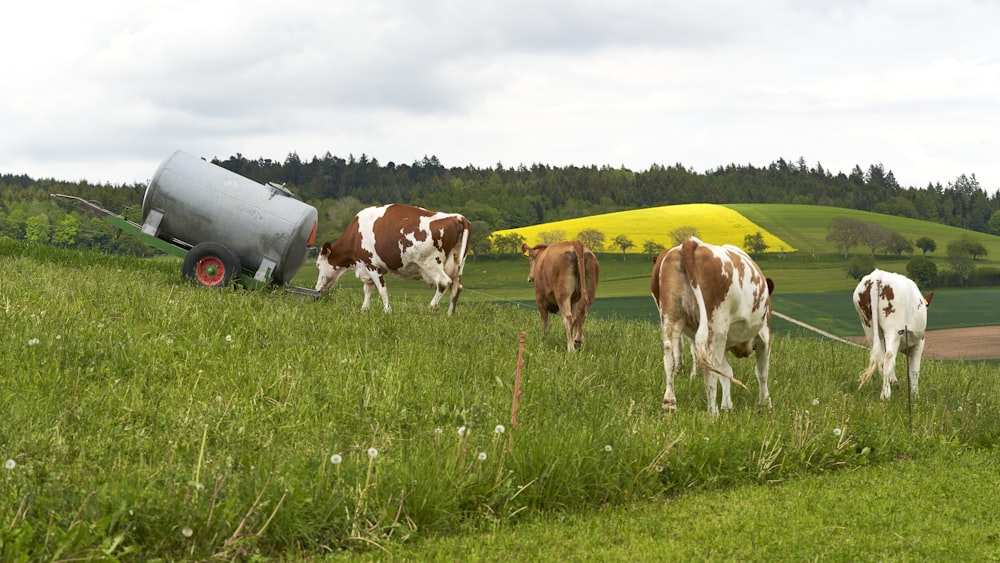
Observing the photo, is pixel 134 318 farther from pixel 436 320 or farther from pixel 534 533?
pixel 534 533

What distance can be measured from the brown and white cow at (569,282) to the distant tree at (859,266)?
3578 centimetres

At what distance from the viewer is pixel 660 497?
22.9 feet

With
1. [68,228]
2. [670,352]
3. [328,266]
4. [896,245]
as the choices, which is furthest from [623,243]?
[670,352]

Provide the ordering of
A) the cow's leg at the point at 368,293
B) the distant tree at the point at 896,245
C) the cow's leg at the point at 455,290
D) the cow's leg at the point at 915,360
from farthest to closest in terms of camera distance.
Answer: the distant tree at the point at 896,245
the cow's leg at the point at 455,290
the cow's leg at the point at 368,293
the cow's leg at the point at 915,360

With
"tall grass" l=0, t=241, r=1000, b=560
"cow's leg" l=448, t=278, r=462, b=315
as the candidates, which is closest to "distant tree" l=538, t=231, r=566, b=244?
"cow's leg" l=448, t=278, r=462, b=315

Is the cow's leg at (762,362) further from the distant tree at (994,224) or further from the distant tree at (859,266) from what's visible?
the distant tree at (994,224)

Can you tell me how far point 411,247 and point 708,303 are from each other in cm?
914

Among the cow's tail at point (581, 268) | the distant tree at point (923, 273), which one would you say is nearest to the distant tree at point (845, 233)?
the distant tree at point (923, 273)

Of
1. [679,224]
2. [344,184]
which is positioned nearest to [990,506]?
[679,224]

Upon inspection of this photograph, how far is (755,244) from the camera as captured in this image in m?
67.6

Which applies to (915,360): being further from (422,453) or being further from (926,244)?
(926,244)

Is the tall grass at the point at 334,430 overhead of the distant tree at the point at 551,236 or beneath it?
beneath

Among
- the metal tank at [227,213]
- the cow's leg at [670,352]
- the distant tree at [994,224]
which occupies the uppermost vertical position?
the distant tree at [994,224]

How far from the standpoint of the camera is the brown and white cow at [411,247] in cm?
1756
